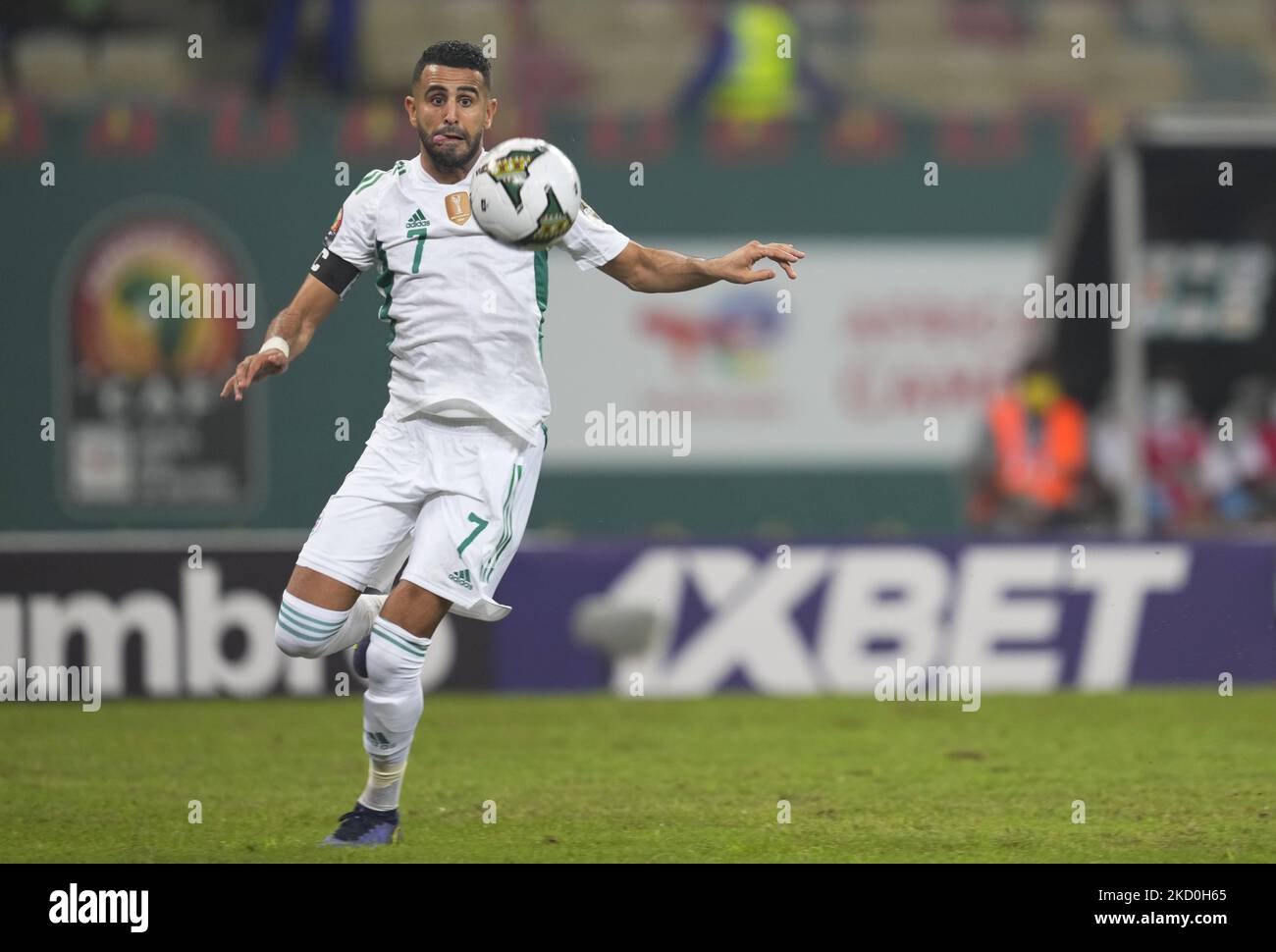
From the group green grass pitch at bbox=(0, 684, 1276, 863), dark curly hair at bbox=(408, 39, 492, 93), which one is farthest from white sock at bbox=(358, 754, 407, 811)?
dark curly hair at bbox=(408, 39, 492, 93)

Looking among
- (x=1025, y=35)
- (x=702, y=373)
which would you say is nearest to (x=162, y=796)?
(x=702, y=373)

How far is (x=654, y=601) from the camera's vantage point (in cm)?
1179

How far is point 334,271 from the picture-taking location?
22.7ft

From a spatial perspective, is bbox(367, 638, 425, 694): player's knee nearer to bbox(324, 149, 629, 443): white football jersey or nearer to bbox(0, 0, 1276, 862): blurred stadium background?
bbox(324, 149, 629, 443): white football jersey

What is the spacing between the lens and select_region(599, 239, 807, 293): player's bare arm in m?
6.62

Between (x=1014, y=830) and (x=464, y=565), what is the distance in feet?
7.05

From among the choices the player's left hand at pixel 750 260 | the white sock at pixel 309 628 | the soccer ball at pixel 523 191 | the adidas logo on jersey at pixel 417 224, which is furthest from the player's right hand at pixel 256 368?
the player's left hand at pixel 750 260

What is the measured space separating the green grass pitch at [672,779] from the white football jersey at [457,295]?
148 centimetres

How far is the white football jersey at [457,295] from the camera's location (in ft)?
22.0

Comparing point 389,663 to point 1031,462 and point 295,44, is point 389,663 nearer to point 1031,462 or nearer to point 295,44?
point 1031,462

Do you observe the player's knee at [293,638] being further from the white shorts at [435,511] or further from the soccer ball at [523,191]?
the soccer ball at [523,191]

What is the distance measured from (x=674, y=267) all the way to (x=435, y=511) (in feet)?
3.68

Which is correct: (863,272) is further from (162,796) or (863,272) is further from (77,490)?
(162,796)
